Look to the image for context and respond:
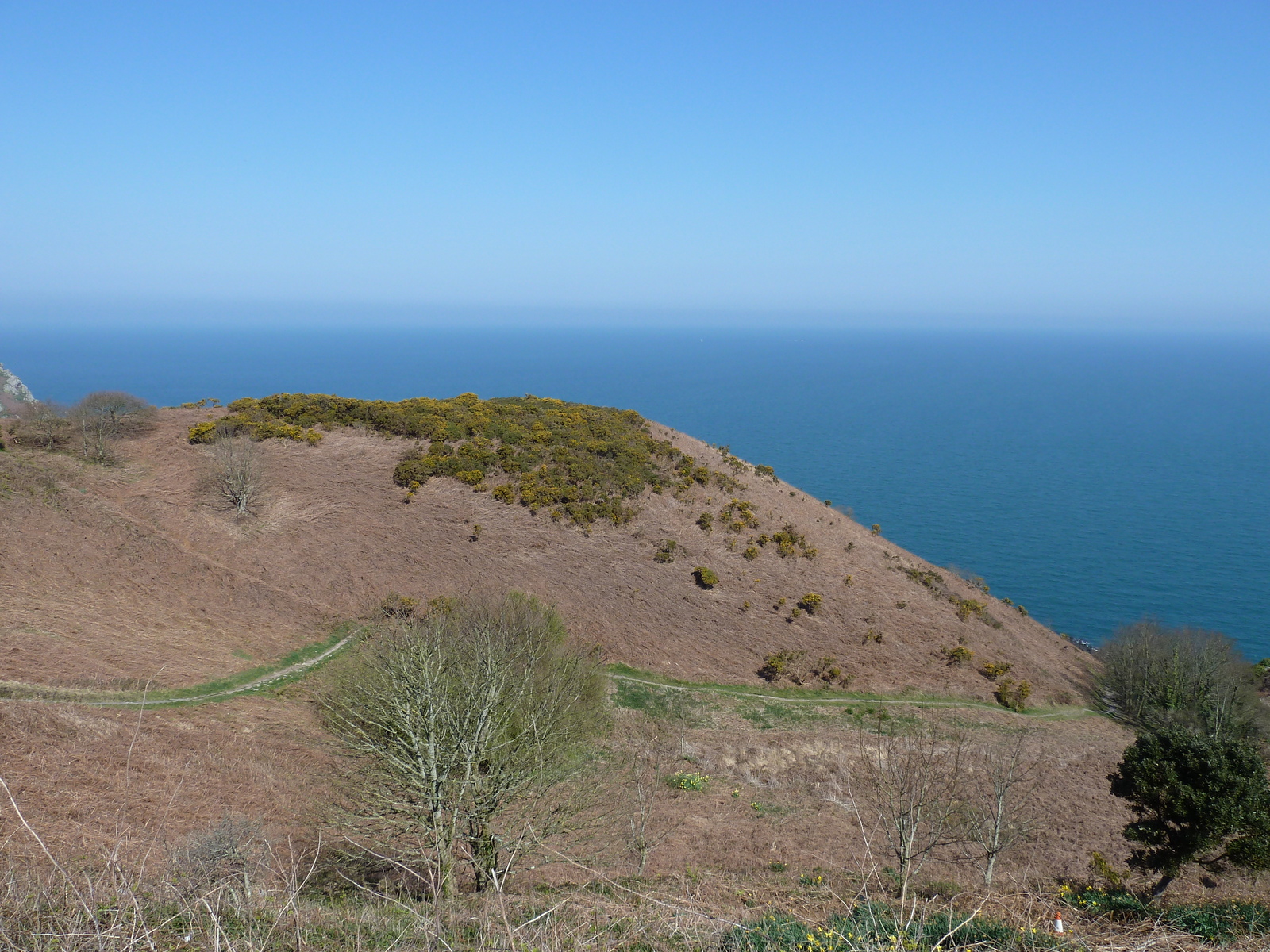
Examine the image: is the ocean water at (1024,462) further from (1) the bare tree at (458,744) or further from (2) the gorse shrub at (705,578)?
(1) the bare tree at (458,744)

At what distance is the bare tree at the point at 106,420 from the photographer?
37938 millimetres

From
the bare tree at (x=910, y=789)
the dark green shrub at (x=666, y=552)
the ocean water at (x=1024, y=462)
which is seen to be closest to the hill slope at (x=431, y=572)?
the dark green shrub at (x=666, y=552)

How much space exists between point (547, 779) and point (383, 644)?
21.4ft

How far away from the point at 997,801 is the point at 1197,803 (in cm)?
430

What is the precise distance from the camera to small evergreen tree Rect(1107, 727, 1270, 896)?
15070mm

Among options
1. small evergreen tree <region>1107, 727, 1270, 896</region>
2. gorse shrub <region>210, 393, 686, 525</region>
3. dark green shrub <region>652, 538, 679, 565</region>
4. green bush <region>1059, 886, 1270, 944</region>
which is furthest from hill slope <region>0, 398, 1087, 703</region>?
green bush <region>1059, 886, 1270, 944</region>

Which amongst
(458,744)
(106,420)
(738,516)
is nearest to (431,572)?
(738,516)

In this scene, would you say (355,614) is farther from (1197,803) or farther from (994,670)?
(1197,803)

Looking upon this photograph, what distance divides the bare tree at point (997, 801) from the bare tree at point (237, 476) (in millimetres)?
35450

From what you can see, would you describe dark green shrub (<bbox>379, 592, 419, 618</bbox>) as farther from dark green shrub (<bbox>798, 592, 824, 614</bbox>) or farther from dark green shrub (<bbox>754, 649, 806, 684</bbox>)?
dark green shrub (<bbox>798, 592, 824, 614</bbox>)

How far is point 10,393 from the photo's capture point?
2223 inches

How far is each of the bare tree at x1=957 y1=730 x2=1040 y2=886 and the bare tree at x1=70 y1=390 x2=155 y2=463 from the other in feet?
145

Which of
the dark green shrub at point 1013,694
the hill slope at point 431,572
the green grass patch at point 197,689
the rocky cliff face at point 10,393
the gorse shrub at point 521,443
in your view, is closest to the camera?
the green grass patch at point 197,689

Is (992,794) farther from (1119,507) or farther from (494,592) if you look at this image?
(1119,507)
